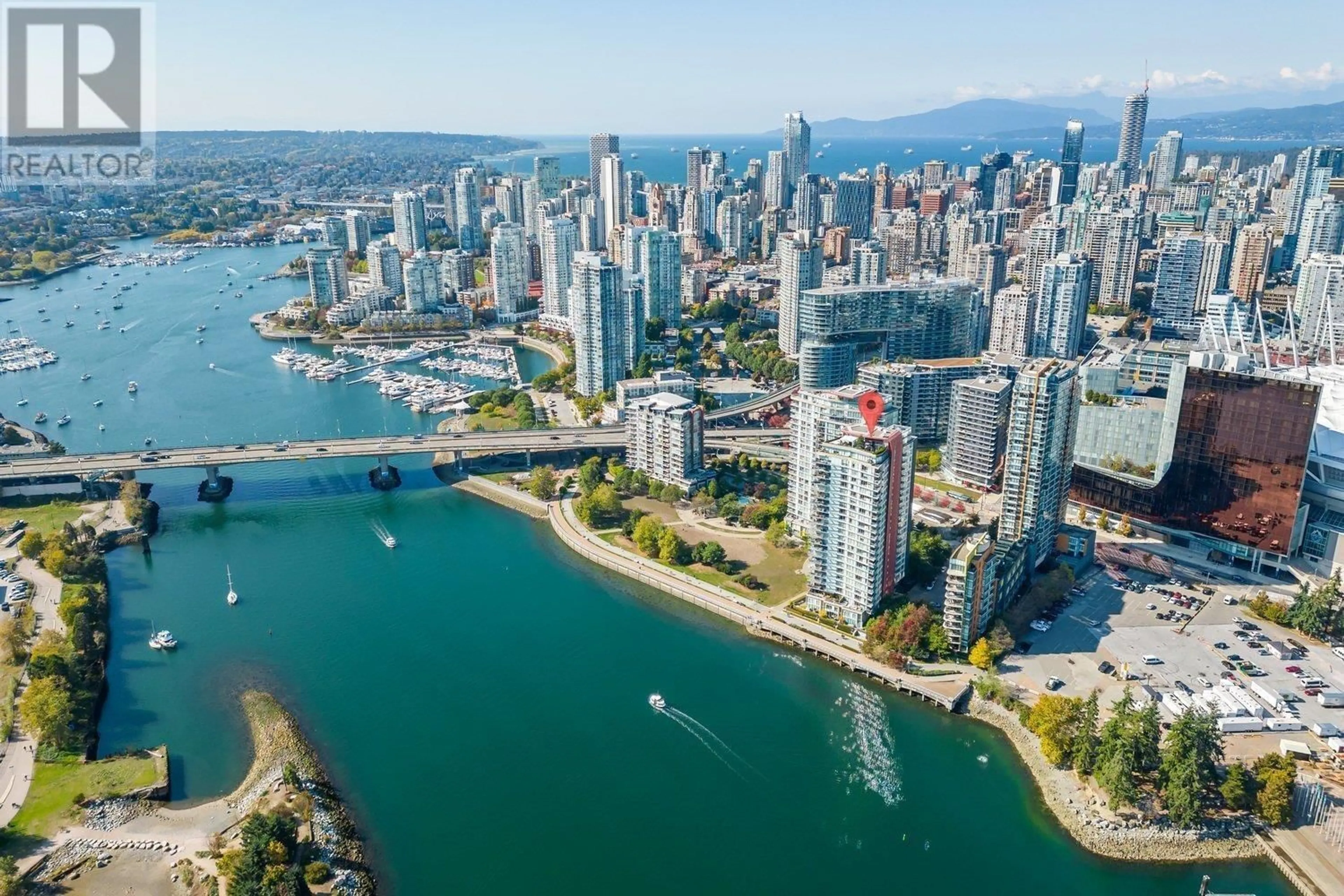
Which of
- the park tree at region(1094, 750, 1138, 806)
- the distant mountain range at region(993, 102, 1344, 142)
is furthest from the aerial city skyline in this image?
the distant mountain range at region(993, 102, 1344, 142)

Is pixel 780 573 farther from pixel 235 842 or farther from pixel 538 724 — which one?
pixel 235 842

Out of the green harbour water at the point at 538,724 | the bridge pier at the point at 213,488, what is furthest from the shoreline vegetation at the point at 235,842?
the bridge pier at the point at 213,488

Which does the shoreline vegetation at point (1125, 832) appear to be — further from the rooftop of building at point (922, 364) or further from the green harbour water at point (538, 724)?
the rooftop of building at point (922, 364)

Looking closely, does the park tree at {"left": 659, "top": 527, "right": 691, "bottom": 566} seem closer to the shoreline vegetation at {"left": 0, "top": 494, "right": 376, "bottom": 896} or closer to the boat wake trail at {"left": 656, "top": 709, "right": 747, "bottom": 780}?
the boat wake trail at {"left": 656, "top": 709, "right": 747, "bottom": 780}

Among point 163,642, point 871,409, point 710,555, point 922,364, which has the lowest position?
point 163,642

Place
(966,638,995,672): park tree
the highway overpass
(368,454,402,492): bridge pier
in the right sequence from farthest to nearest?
the highway overpass
(368,454,402,492): bridge pier
(966,638,995,672): park tree

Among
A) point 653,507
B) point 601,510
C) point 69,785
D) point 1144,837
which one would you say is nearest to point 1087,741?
point 1144,837
